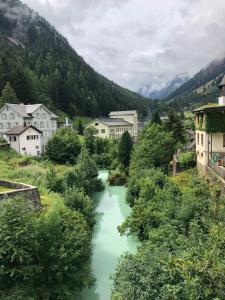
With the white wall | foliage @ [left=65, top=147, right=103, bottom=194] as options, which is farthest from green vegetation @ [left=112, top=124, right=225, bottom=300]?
the white wall

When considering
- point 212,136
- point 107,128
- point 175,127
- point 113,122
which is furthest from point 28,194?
point 113,122

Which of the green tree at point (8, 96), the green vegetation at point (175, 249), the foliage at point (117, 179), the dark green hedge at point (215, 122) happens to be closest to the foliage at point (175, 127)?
the foliage at point (117, 179)

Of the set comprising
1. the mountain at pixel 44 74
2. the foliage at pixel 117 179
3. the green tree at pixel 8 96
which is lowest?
the foliage at pixel 117 179

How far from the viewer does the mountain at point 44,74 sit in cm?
8456

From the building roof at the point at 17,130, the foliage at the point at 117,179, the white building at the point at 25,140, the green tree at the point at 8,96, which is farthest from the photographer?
the green tree at the point at 8,96

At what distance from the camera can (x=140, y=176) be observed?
113ft

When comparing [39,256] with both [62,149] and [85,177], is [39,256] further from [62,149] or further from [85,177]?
[62,149]

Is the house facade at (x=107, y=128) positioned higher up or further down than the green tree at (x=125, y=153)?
higher up

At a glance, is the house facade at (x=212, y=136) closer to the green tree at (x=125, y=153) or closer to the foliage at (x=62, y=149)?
the green tree at (x=125, y=153)

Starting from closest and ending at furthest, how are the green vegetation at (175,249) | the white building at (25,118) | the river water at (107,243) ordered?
1. the green vegetation at (175,249)
2. the river water at (107,243)
3. the white building at (25,118)

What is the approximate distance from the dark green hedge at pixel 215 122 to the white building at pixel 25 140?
1360 inches

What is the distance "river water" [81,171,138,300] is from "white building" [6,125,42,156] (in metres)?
19.5

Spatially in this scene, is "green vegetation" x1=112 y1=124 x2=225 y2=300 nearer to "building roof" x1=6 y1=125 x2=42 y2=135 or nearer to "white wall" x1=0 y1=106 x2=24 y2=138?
"building roof" x1=6 y1=125 x2=42 y2=135

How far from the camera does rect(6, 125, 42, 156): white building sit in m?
53.8
